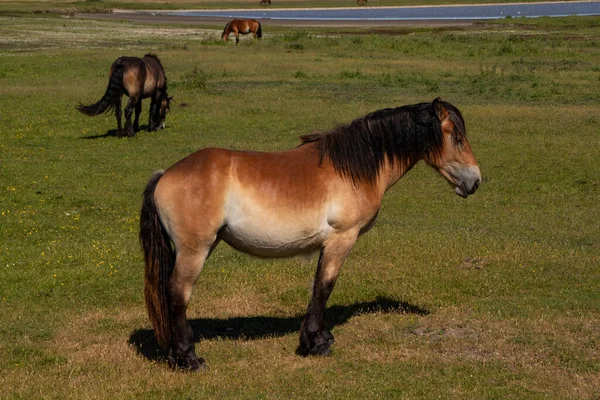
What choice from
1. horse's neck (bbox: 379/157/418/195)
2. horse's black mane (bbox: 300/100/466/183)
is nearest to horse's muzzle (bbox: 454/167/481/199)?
horse's black mane (bbox: 300/100/466/183)

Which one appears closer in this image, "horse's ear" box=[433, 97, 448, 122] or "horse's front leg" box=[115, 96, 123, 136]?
"horse's ear" box=[433, 97, 448, 122]

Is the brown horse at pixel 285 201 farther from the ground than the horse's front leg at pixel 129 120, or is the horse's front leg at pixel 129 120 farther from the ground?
the brown horse at pixel 285 201

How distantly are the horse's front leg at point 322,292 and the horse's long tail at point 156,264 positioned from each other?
4.41 feet

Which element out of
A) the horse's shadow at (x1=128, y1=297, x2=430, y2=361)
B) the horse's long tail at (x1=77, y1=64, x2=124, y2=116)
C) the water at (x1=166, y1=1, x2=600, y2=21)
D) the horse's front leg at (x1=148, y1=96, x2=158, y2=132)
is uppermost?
the horse's long tail at (x1=77, y1=64, x2=124, y2=116)

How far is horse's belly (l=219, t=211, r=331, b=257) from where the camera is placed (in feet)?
26.6

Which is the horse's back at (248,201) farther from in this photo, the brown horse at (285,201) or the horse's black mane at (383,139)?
the horse's black mane at (383,139)

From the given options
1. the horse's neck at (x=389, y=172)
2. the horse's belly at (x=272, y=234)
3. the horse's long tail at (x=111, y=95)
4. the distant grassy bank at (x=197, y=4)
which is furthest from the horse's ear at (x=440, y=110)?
the distant grassy bank at (x=197, y=4)

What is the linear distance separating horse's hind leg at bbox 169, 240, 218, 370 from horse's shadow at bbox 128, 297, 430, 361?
0.59 metres

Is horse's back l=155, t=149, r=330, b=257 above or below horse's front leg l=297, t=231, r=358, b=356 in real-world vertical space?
above

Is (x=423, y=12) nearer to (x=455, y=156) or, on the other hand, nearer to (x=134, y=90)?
(x=134, y=90)

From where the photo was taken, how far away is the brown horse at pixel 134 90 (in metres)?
23.2

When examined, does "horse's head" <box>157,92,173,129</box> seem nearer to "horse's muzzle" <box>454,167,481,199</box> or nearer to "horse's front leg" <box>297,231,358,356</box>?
"horse's muzzle" <box>454,167,481,199</box>

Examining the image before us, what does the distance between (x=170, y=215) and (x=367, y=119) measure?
220 cm

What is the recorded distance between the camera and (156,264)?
8.13m
